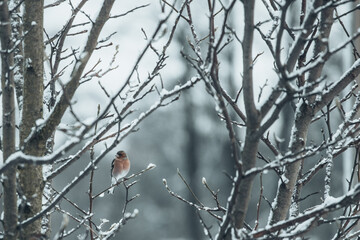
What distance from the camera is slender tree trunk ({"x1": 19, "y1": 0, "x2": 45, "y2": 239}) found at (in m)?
Result: 2.03

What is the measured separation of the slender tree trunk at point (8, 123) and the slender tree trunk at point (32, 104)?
0.20 metres

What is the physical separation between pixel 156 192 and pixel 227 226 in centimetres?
1962

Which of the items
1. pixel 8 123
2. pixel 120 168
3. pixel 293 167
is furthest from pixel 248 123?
pixel 120 168

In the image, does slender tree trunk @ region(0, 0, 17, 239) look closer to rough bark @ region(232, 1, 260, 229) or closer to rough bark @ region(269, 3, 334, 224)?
rough bark @ region(232, 1, 260, 229)

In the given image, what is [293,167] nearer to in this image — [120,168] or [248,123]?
[248,123]

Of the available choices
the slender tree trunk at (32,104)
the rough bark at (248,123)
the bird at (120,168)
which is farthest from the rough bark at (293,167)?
the bird at (120,168)

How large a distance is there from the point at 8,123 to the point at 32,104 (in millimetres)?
329

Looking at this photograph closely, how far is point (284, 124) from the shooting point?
1480 cm

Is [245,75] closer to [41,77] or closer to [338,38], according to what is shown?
[41,77]

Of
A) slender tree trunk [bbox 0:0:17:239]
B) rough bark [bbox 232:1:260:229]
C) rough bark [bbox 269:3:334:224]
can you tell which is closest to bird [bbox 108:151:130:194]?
rough bark [bbox 269:3:334:224]

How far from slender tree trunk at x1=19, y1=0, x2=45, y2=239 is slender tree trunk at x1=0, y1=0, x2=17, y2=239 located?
205 mm

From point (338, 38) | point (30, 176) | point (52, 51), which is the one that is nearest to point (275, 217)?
point (30, 176)

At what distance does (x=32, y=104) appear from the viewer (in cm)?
209

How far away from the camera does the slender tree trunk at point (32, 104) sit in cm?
203
